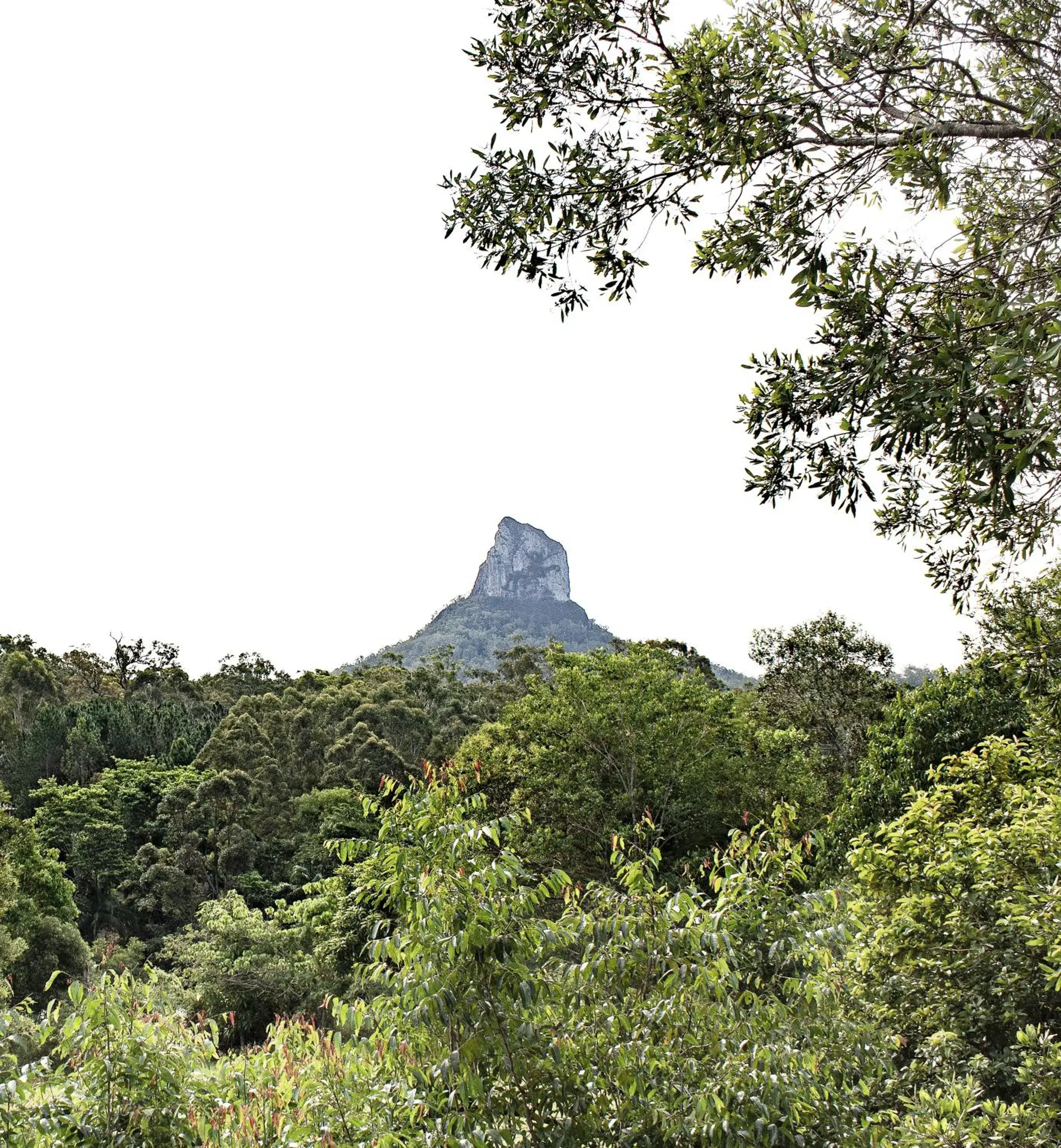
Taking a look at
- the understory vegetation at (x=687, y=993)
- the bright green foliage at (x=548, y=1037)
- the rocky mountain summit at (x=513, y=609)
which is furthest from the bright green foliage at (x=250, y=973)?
the rocky mountain summit at (x=513, y=609)

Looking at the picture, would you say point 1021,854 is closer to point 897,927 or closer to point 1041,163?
point 897,927

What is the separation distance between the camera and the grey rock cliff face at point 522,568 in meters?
140

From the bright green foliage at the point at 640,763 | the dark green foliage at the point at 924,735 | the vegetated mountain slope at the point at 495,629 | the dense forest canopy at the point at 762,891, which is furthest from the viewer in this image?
the vegetated mountain slope at the point at 495,629

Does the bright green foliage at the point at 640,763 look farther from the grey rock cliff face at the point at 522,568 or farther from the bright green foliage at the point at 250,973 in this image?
the grey rock cliff face at the point at 522,568

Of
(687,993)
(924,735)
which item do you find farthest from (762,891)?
(924,735)

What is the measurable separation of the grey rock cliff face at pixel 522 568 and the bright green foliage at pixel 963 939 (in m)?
132

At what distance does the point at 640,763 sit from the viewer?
15.9 m

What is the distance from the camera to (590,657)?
57.1ft

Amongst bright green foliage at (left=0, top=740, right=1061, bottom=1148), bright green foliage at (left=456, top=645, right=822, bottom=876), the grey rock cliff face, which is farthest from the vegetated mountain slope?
bright green foliage at (left=0, top=740, right=1061, bottom=1148)

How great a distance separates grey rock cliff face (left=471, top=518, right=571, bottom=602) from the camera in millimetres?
139875

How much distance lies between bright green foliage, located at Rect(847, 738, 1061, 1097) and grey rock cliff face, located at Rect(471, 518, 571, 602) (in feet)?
433

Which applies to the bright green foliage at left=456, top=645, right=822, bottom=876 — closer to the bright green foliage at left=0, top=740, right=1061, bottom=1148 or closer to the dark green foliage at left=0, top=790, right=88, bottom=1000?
the bright green foliage at left=0, top=740, right=1061, bottom=1148

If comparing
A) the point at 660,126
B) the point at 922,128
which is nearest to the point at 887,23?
the point at 922,128

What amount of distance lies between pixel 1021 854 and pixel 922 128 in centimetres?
400
